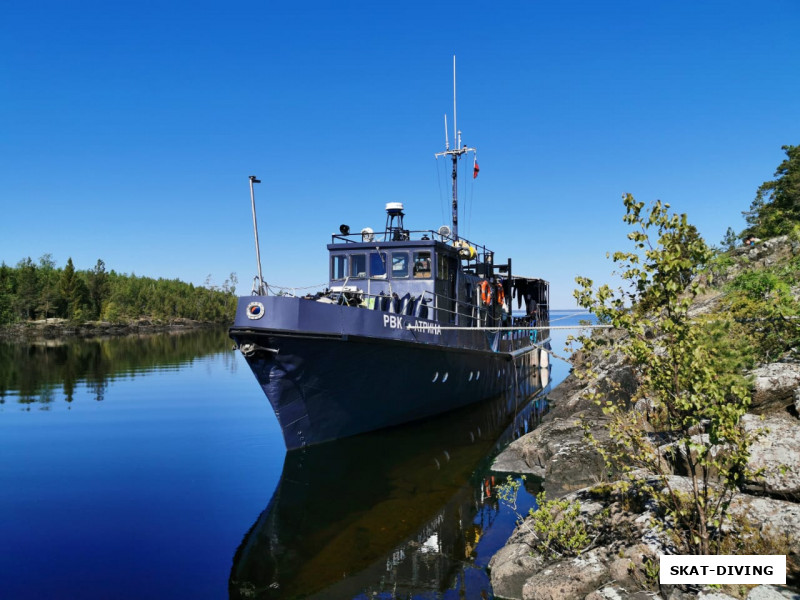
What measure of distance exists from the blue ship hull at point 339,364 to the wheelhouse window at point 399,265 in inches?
78.8

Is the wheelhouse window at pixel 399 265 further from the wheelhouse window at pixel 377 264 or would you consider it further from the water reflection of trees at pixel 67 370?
the water reflection of trees at pixel 67 370

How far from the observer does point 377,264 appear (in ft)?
54.6

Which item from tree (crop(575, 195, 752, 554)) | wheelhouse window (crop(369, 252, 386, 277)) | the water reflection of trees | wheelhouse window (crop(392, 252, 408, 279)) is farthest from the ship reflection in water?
the water reflection of trees

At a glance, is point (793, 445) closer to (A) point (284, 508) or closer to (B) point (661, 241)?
(B) point (661, 241)

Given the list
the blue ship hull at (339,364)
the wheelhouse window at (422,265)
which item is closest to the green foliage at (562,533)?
the blue ship hull at (339,364)

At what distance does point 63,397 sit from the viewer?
22.3 meters

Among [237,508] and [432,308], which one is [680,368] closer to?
[237,508]

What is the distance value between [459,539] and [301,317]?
5784 millimetres

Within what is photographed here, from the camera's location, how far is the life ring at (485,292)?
20203 mm

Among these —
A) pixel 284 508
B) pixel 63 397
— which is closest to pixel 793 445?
pixel 284 508

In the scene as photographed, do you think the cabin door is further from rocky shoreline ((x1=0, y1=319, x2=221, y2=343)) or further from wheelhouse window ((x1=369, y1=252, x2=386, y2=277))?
rocky shoreline ((x1=0, y1=319, x2=221, y2=343))

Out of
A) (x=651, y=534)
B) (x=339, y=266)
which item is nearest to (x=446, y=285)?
(x=339, y=266)

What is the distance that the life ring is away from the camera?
20.2 m

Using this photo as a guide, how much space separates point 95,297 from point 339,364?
4310 inches
